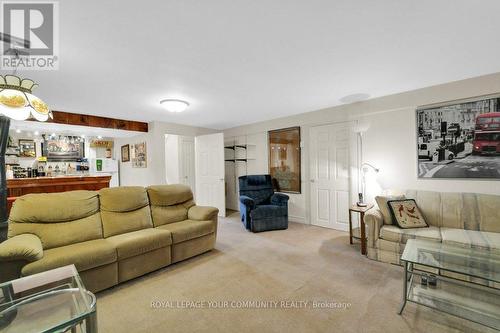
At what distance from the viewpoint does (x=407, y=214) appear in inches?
105

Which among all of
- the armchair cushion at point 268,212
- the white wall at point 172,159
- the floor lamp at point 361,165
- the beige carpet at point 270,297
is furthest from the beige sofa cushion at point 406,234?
the white wall at point 172,159

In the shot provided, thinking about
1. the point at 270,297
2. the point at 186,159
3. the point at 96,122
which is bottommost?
the point at 270,297

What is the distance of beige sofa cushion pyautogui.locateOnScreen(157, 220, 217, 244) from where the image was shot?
8.73 ft

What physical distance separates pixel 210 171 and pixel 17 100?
12.4 ft

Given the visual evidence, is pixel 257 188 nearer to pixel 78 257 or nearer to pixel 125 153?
pixel 78 257

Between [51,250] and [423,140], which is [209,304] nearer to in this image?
[51,250]

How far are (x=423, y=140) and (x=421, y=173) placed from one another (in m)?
0.48

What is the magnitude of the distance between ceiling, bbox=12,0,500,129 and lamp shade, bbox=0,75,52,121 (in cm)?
47

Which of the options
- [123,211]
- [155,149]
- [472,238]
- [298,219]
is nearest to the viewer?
[472,238]

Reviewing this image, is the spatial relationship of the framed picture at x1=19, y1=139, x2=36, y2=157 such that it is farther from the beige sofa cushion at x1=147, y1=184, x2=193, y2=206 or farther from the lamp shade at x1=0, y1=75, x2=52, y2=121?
the lamp shade at x1=0, y1=75, x2=52, y2=121

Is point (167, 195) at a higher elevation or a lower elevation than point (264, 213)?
higher

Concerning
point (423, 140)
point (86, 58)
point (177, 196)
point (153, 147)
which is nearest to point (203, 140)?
point (153, 147)

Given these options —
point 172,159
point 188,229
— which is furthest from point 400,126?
point 172,159

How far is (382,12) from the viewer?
1525mm
